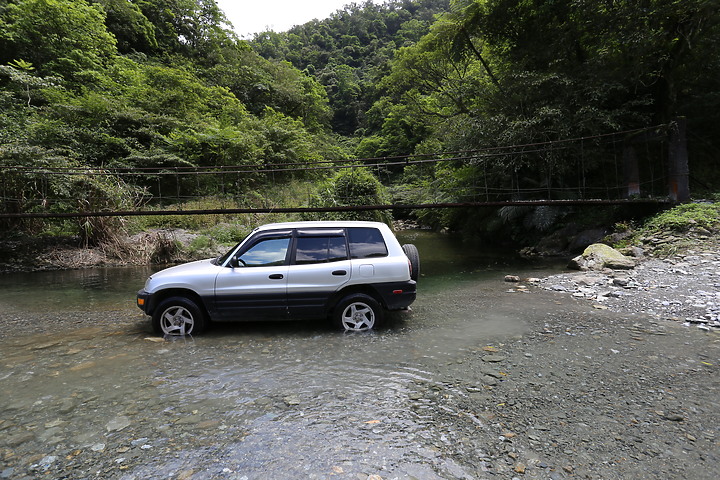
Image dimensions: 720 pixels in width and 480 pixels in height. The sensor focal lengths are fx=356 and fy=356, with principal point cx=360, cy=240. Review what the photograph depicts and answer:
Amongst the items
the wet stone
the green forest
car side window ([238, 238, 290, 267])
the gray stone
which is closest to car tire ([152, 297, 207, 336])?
car side window ([238, 238, 290, 267])

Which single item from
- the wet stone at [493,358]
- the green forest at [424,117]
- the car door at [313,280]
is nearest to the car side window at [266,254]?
the car door at [313,280]

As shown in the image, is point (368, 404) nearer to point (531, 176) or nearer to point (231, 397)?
Result: point (231, 397)

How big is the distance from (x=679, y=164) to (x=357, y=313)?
12.9 metres

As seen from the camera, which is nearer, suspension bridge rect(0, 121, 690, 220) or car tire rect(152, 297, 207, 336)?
car tire rect(152, 297, 207, 336)

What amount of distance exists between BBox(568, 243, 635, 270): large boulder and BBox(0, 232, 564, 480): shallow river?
3.79 m

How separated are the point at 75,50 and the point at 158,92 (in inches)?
216

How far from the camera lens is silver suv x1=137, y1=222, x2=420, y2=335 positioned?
5.26 metres

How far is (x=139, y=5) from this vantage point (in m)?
32.6

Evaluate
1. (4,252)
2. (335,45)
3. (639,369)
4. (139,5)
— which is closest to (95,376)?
(639,369)

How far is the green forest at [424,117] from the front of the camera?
12.9 m

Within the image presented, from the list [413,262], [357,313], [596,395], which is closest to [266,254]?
[357,313]

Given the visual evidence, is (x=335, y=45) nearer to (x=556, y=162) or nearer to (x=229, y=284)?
(x=556, y=162)

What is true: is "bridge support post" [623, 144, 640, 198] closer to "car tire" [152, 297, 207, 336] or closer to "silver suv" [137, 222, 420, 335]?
"silver suv" [137, 222, 420, 335]

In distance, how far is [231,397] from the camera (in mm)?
3555
